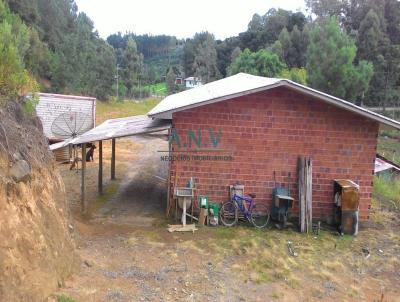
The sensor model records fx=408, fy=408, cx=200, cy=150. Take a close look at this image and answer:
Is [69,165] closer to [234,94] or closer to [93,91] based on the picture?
[234,94]

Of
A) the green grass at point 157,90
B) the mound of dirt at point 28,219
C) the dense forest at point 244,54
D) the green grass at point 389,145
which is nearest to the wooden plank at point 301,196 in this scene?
the mound of dirt at point 28,219

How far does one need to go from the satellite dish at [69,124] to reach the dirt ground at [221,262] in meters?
6.72

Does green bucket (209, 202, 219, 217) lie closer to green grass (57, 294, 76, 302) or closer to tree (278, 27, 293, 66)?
green grass (57, 294, 76, 302)

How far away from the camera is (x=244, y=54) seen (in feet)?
138

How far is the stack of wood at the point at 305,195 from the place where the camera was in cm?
992

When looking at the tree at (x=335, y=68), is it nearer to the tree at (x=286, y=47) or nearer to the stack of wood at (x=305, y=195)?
the tree at (x=286, y=47)

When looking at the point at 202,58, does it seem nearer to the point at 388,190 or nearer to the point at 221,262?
the point at 388,190

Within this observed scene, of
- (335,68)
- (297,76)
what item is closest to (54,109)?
(335,68)

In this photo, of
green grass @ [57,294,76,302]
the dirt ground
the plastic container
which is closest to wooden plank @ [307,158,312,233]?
the dirt ground

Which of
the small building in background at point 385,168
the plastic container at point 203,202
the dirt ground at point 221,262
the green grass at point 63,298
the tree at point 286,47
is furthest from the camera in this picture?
the tree at point 286,47

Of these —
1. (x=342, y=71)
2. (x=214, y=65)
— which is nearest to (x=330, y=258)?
(x=342, y=71)

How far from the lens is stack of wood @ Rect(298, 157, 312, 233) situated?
391 inches

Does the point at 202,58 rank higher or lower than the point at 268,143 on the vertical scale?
higher

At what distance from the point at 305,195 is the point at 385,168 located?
764 centimetres
